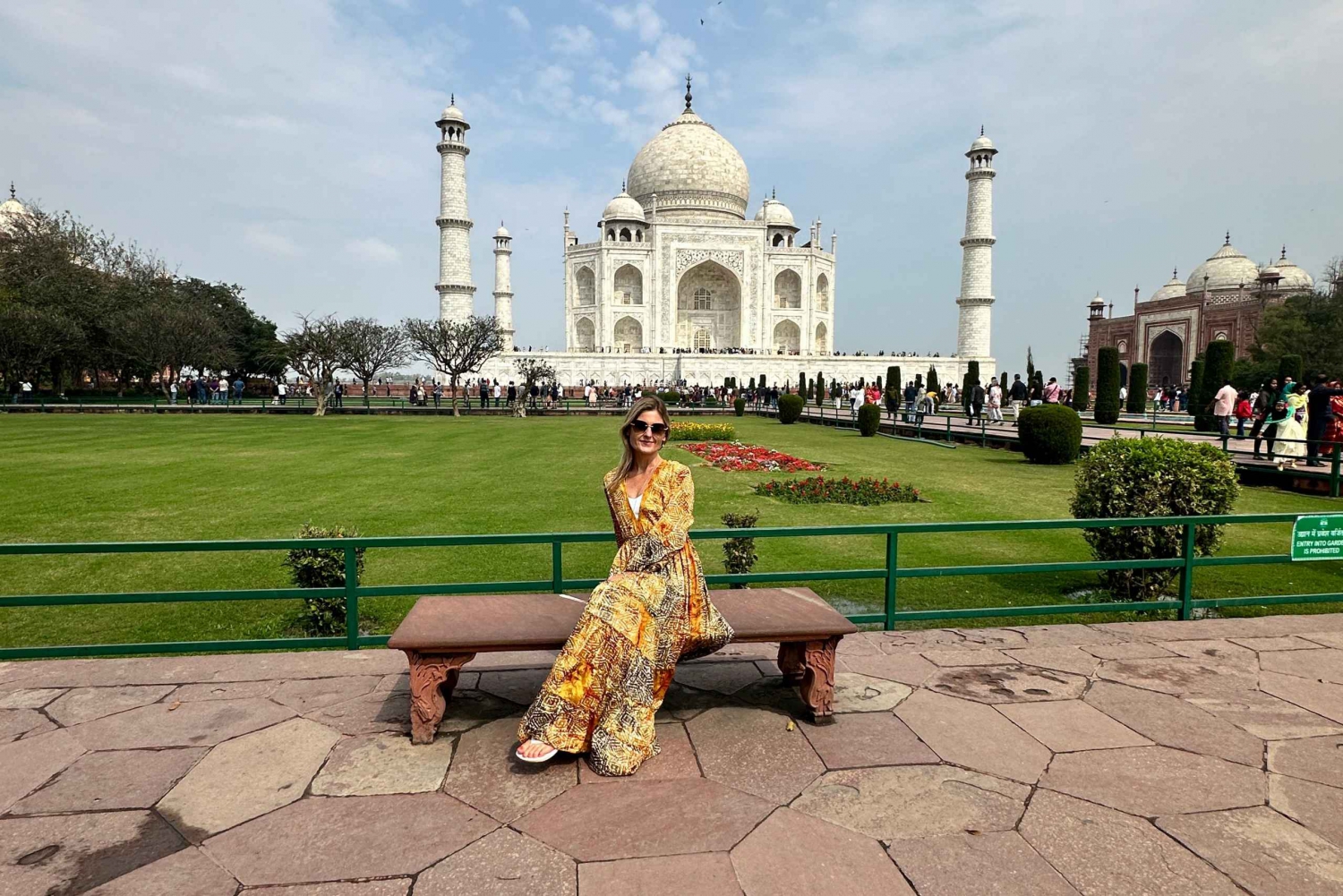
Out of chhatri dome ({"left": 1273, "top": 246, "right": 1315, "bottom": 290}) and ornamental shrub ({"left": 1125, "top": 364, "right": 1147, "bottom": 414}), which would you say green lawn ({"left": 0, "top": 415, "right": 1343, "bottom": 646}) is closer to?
ornamental shrub ({"left": 1125, "top": 364, "right": 1147, "bottom": 414})

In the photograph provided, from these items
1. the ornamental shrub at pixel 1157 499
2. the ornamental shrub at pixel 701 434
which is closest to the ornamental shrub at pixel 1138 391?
the ornamental shrub at pixel 701 434

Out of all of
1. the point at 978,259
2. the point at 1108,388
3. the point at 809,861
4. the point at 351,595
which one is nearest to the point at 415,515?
the point at 351,595

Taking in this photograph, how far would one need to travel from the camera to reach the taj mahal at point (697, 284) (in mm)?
42938

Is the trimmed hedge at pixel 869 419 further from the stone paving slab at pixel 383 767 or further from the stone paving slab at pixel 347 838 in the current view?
the stone paving slab at pixel 347 838

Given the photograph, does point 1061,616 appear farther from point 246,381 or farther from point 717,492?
point 246,381

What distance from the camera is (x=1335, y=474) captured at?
894cm

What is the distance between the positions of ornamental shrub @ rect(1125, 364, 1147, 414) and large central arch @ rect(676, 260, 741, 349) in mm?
25527

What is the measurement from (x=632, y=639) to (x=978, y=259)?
46.1m

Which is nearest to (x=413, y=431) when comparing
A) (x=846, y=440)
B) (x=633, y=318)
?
(x=846, y=440)

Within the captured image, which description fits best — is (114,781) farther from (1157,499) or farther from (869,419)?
(869,419)

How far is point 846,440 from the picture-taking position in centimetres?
1798

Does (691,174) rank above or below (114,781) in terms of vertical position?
above

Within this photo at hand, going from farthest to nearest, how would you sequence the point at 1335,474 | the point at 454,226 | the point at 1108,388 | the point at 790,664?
the point at 454,226, the point at 1108,388, the point at 1335,474, the point at 790,664

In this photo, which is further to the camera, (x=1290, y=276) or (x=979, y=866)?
(x=1290, y=276)
